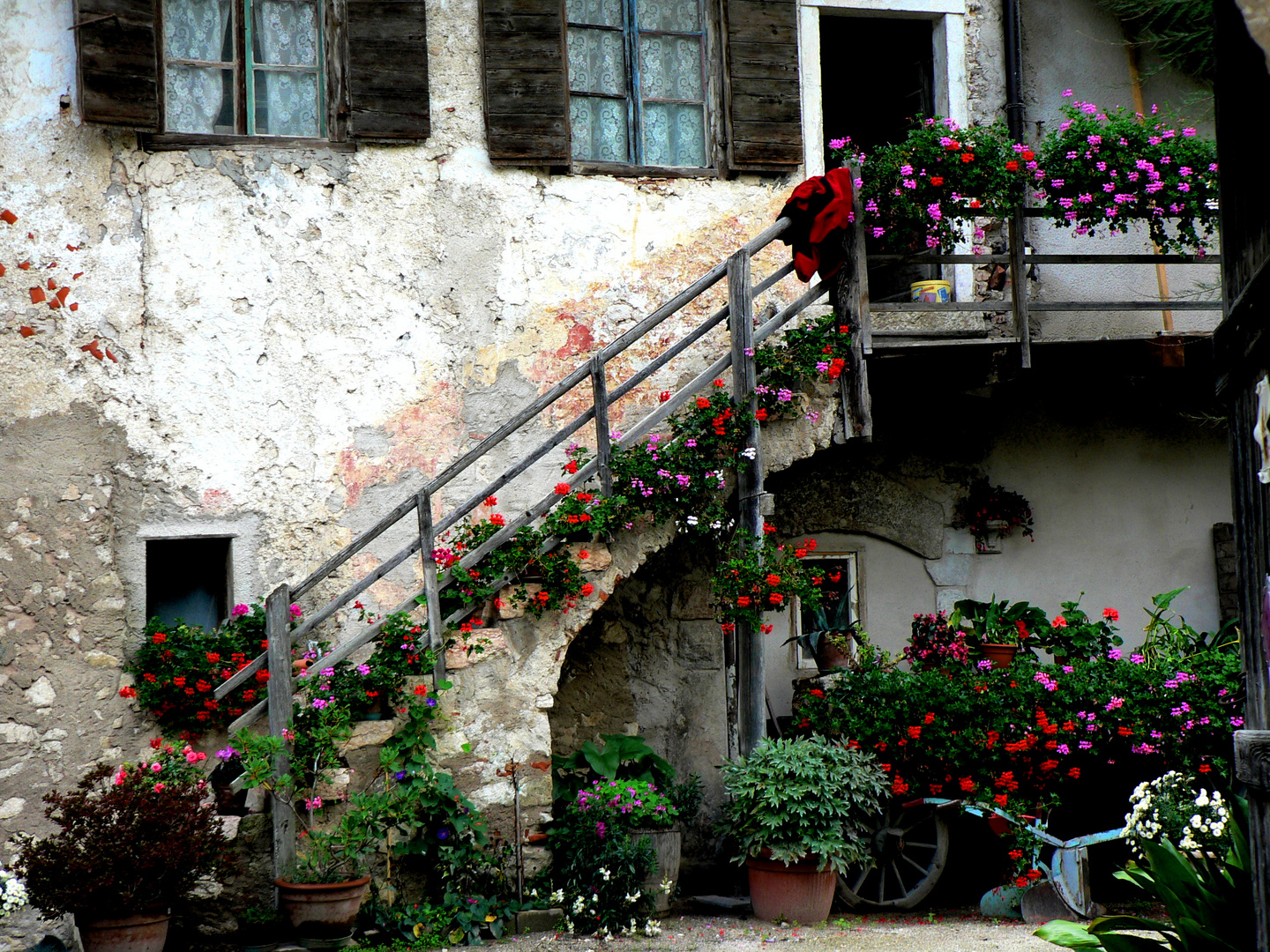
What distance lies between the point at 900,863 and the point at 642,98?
4.84m

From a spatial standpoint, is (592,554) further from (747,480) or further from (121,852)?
(121,852)

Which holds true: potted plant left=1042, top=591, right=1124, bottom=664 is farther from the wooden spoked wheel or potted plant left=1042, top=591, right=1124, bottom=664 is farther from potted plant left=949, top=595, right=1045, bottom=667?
the wooden spoked wheel

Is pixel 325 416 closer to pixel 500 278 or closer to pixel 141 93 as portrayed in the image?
pixel 500 278

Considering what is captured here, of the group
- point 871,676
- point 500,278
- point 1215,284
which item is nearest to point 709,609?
point 871,676

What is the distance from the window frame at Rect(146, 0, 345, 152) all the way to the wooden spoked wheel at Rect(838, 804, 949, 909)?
494 centimetres

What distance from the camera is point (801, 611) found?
28.2ft

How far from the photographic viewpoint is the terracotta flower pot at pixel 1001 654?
7668 mm

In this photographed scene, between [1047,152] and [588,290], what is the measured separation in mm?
2844

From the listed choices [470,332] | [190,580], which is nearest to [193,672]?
[190,580]

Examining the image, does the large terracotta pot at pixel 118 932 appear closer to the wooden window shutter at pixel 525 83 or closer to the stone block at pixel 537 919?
the stone block at pixel 537 919

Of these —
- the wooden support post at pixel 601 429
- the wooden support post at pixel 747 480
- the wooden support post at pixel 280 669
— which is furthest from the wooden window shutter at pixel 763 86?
the wooden support post at pixel 280 669

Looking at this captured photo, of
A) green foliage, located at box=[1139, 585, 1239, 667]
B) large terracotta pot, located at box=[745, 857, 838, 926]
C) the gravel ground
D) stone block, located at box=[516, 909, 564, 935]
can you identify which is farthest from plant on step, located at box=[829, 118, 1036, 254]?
stone block, located at box=[516, 909, 564, 935]

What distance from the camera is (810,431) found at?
7.29 meters

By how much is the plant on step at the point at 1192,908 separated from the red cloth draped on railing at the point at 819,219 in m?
3.75
